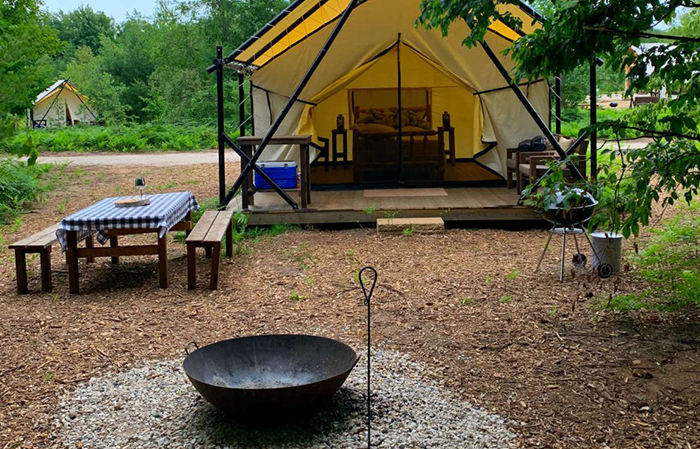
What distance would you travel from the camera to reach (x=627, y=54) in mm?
3850

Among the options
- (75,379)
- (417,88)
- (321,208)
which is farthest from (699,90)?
(417,88)

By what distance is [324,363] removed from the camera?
363 cm

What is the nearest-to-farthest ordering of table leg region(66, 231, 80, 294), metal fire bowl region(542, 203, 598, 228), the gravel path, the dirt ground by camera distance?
the dirt ground < metal fire bowl region(542, 203, 598, 228) < table leg region(66, 231, 80, 294) < the gravel path

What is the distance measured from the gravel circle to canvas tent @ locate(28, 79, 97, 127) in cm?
2673

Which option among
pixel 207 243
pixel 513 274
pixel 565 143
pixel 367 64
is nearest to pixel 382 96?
pixel 367 64

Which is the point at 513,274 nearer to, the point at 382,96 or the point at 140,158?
the point at 382,96

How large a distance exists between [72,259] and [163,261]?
2.20 ft

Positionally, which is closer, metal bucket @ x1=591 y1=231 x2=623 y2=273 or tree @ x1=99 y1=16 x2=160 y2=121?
metal bucket @ x1=591 y1=231 x2=623 y2=273

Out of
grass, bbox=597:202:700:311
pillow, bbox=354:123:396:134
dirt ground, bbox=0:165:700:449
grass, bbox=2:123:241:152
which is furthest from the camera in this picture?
grass, bbox=2:123:241:152

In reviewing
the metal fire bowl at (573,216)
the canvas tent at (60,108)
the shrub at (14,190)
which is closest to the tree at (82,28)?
the canvas tent at (60,108)

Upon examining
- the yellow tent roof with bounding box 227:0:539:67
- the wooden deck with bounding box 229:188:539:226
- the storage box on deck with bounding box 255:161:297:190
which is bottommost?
the wooden deck with bounding box 229:188:539:226

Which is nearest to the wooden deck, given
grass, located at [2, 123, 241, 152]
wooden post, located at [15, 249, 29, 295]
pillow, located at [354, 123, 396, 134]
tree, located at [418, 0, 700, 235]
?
pillow, located at [354, 123, 396, 134]

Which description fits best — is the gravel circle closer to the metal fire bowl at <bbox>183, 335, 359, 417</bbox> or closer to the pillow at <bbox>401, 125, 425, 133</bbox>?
the metal fire bowl at <bbox>183, 335, 359, 417</bbox>

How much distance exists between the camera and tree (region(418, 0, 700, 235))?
11.6ft
